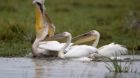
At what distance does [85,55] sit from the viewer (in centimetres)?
955

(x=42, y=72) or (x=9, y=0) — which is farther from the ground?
(x=42, y=72)

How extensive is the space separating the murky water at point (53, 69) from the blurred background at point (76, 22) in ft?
2.45

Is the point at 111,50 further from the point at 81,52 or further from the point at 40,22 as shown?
the point at 40,22

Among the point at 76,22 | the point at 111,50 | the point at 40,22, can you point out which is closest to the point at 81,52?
the point at 111,50

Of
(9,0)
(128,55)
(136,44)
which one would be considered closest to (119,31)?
(136,44)

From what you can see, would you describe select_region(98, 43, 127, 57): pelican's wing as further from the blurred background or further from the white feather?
the blurred background

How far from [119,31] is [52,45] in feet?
15.0

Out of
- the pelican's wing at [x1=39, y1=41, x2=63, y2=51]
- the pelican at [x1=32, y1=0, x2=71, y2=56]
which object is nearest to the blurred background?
the pelican at [x1=32, y1=0, x2=71, y2=56]

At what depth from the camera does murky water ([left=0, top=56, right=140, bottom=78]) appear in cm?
738

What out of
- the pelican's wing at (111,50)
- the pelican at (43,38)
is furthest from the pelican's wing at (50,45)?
the pelican's wing at (111,50)

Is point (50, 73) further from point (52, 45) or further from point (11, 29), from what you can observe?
point (11, 29)

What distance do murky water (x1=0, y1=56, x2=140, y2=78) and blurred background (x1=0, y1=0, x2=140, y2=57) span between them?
75 centimetres

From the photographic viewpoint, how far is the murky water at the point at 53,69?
7383 mm

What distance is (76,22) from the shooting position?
15836 millimetres
